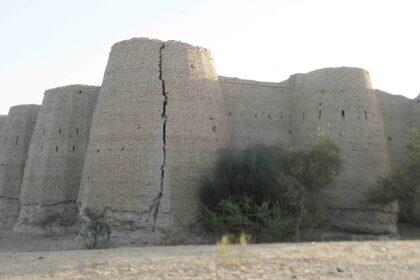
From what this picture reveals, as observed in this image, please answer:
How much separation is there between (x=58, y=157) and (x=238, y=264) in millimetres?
12303

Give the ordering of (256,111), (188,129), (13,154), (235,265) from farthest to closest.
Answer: (13,154)
(256,111)
(188,129)
(235,265)

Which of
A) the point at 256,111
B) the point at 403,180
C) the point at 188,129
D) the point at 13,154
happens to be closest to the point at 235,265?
the point at 188,129

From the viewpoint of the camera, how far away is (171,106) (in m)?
15.4

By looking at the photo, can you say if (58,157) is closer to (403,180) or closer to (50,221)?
(50,221)

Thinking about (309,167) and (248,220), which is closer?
(248,220)

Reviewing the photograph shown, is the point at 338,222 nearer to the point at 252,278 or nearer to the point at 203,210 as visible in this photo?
the point at 203,210

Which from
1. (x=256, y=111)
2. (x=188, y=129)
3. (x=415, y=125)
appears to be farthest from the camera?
(x=415, y=125)

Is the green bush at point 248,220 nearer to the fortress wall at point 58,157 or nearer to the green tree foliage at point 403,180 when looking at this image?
the green tree foliage at point 403,180

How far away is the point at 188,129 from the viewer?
50.3ft

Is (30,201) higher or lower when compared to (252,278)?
higher

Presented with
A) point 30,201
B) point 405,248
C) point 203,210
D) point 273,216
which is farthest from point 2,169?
point 405,248

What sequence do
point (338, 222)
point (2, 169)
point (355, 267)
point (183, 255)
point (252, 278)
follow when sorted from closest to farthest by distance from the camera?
point (252, 278), point (355, 267), point (183, 255), point (338, 222), point (2, 169)

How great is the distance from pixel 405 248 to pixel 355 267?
2.68m

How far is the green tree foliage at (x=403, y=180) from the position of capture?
15.3m
